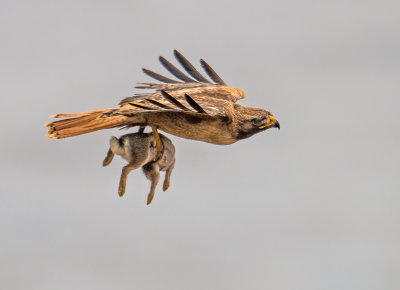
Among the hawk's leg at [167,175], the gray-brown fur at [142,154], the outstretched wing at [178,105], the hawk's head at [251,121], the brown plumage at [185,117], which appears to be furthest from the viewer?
the hawk's head at [251,121]

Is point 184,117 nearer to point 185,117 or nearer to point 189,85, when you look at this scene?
point 185,117

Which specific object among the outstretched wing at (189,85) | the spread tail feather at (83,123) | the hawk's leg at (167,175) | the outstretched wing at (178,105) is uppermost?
the outstretched wing at (189,85)

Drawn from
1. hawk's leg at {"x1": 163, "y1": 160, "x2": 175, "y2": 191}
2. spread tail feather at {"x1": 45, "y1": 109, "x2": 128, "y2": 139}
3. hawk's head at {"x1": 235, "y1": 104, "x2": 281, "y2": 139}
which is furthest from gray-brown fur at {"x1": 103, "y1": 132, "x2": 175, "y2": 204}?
hawk's head at {"x1": 235, "y1": 104, "x2": 281, "y2": 139}

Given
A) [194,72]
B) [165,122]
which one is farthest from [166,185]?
[194,72]

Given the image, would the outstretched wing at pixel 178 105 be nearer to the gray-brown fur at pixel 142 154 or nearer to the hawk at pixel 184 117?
the hawk at pixel 184 117

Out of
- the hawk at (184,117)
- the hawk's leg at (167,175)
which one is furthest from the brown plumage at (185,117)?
the hawk's leg at (167,175)

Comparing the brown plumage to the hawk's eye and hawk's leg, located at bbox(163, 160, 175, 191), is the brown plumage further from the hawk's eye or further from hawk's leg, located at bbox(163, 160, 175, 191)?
hawk's leg, located at bbox(163, 160, 175, 191)

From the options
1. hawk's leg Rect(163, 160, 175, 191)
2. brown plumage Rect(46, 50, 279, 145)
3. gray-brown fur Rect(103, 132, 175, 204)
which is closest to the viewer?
brown plumage Rect(46, 50, 279, 145)
